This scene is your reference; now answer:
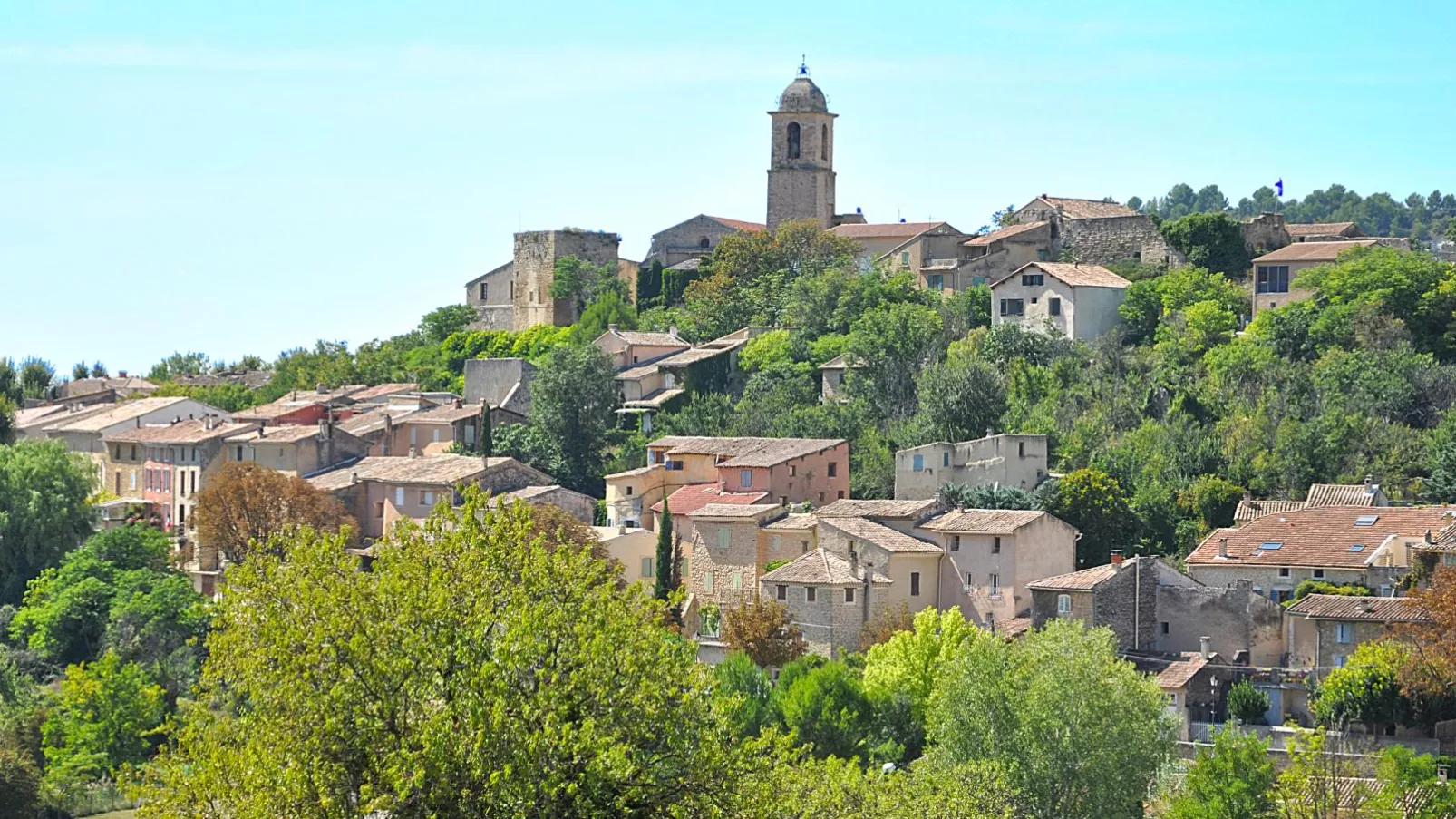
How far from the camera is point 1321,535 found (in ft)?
148

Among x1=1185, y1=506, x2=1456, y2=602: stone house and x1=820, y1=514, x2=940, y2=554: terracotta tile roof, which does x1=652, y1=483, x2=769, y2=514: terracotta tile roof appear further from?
x1=1185, y1=506, x2=1456, y2=602: stone house

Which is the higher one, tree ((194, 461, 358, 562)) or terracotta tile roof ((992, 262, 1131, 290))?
terracotta tile roof ((992, 262, 1131, 290))

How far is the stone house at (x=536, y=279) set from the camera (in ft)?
260

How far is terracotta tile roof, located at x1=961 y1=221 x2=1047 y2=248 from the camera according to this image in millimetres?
→ 67750

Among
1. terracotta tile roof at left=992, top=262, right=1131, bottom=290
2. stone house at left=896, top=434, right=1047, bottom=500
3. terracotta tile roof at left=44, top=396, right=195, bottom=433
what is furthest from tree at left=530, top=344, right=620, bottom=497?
terracotta tile roof at left=44, top=396, right=195, bottom=433

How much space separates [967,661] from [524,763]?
63.2ft

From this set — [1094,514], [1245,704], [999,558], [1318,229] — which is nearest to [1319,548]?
[1245,704]

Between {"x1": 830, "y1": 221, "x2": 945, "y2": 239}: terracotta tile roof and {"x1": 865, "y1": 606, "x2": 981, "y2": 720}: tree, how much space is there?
28734 mm

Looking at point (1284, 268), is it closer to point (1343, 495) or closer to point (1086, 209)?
point (1086, 209)

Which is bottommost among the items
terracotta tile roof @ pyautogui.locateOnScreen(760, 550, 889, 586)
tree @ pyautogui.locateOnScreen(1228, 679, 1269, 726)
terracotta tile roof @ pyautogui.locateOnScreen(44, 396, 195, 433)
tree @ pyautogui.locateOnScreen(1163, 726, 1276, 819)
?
tree @ pyautogui.locateOnScreen(1163, 726, 1276, 819)

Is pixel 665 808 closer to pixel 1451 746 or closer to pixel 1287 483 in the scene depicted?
pixel 1451 746

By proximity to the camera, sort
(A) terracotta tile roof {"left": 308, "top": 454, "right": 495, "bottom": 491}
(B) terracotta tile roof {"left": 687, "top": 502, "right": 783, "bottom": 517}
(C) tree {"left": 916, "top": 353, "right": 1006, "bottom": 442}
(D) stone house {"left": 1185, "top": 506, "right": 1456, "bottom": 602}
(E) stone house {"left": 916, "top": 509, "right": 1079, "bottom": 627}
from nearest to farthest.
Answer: (D) stone house {"left": 1185, "top": 506, "right": 1456, "bottom": 602}, (E) stone house {"left": 916, "top": 509, "right": 1079, "bottom": 627}, (B) terracotta tile roof {"left": 687, "top": 502, "right": 783, "bottom": 517}, (C) tree {"left": 916, "top": 353, "right": 1006, "bottom": 442}, (A) terracotta tile roof {"left": 308, "top": 454, "right": 495, "bottom": 491}

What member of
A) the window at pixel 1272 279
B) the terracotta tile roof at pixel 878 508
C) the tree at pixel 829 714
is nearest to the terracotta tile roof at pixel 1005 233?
the window at pixel 1272 279

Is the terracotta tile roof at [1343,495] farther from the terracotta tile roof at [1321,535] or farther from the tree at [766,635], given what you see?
the tree at [766,635]
